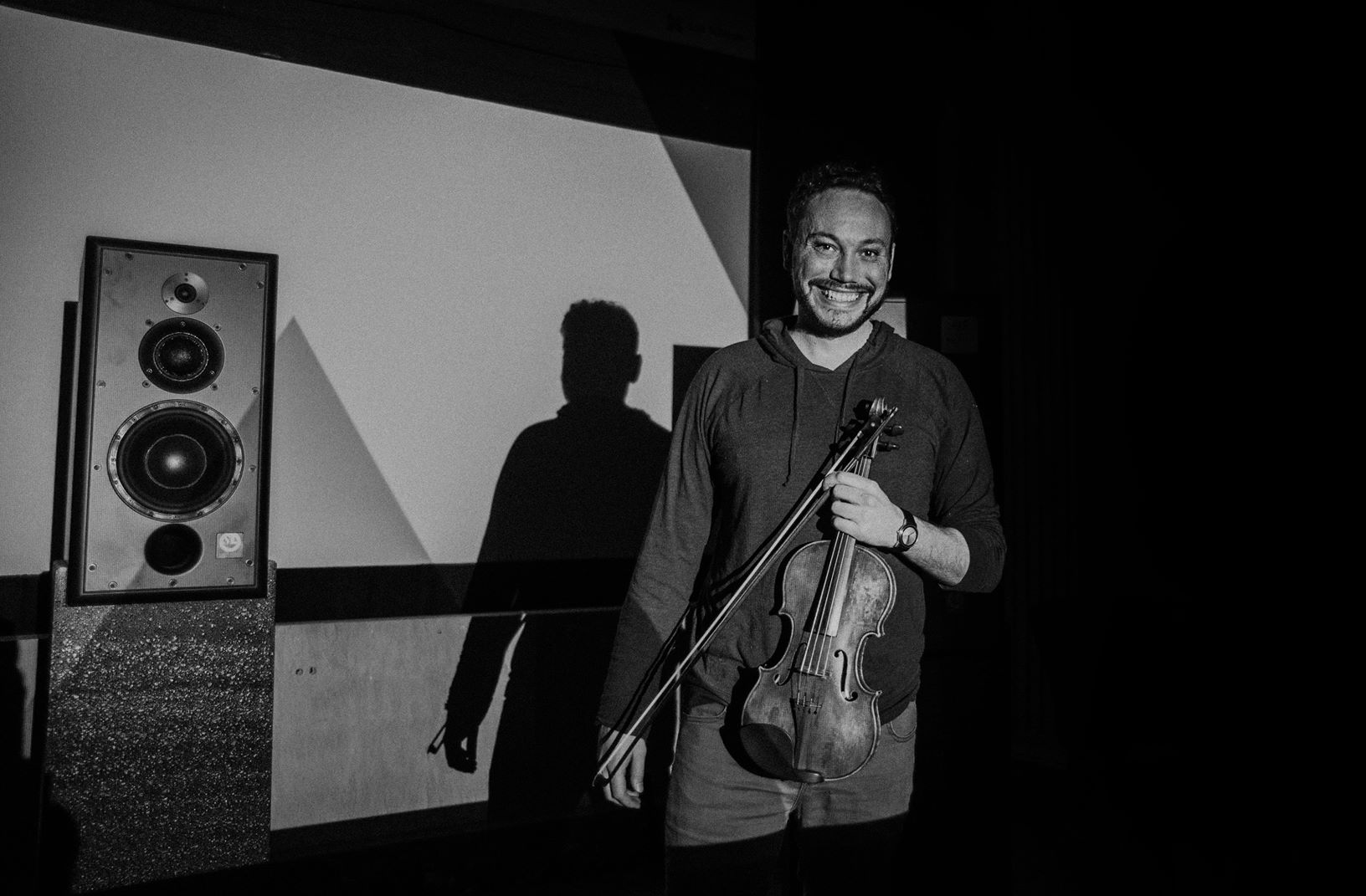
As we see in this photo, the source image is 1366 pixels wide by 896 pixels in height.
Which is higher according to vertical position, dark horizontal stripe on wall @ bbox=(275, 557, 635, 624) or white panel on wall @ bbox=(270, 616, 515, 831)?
dark horizontal stripe on wall @ bbox=(275, 557, 635, 624)

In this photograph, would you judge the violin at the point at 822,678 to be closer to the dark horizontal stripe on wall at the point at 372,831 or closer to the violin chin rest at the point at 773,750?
the violin chin rest at the point at 773,750

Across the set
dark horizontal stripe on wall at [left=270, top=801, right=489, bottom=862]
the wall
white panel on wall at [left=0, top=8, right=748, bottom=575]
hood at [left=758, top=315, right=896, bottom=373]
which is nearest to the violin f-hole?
hood at [left=758, top=315, right=896, bottom=373]

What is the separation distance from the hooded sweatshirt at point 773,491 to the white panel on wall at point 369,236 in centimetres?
142

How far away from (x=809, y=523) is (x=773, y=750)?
0.35 metres

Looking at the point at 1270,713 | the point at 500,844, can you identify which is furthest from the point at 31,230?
the point at 1270,713

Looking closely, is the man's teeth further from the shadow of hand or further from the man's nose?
the shadow of hand

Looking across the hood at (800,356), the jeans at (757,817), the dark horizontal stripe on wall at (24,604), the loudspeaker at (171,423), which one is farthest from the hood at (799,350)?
the dark horizontal stripe on wall at (24,604)

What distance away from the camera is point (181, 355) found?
2.04m

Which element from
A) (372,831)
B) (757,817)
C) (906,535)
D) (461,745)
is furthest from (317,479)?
(906,535)

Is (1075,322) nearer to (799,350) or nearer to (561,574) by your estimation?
(561,574)

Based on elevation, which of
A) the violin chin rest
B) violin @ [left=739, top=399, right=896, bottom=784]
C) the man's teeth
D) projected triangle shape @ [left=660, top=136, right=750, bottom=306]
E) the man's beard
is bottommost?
the violin chin rest

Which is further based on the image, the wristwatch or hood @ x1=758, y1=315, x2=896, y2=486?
hood @ x1=758, y1=315, x2=896, y2=486

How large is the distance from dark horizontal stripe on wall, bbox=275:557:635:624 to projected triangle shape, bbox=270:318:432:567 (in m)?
0.05

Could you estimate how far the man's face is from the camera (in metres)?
1.50
